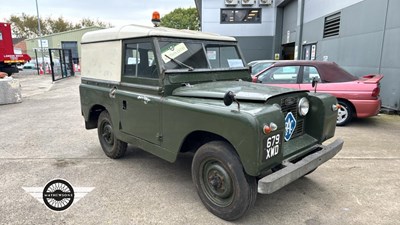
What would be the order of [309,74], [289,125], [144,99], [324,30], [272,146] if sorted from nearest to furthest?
[272,146] → [289,125] → [144,99] → [309,74] → [324,30]

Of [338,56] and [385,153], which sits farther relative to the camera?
[338,56]

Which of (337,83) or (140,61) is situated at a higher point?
(140,61)

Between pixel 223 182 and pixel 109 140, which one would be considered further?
pixel 109 140

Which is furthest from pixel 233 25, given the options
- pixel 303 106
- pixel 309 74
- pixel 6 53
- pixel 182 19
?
pixel 182 19

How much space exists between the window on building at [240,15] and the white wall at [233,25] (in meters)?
0.28

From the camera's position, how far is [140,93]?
12.7ft

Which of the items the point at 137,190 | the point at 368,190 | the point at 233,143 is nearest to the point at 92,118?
the point at 137,190

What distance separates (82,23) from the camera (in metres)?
51.4

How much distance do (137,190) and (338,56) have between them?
32.3ft

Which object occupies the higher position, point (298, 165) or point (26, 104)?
point (298, 165)

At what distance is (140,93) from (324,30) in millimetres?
10909

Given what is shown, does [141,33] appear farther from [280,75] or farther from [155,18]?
→ [280,75]

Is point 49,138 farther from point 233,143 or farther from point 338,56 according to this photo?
point 338,56

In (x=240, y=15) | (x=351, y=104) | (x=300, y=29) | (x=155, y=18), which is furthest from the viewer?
(x=240, y=15)
